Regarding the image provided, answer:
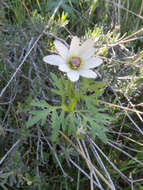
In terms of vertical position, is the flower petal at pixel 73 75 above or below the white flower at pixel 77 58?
below

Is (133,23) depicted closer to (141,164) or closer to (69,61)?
(69,61)

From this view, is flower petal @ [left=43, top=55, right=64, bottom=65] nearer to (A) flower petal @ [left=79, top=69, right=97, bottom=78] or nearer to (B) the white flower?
(B) the white flower

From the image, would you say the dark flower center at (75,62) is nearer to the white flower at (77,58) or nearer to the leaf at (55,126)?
the white flower at (77,58)

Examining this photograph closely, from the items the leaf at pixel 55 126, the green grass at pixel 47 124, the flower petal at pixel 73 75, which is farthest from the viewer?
the green grass at pixel 47 124

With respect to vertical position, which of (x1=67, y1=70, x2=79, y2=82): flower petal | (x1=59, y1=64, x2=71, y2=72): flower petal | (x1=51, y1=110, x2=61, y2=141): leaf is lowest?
(x1=51, y1=110, x2=61, y2=141): leaf

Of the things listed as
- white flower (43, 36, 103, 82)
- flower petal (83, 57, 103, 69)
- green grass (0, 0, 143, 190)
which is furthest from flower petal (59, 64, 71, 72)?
green grass (0, 0, 143, 190)

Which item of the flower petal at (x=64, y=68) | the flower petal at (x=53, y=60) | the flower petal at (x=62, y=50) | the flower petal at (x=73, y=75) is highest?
the flower petal at (x=62, y=50)

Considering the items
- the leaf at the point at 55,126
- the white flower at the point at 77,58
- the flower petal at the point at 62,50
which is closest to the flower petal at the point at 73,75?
the white flower at the point at 77,58

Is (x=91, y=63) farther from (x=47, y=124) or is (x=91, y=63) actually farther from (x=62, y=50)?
(x=47, y=124)
